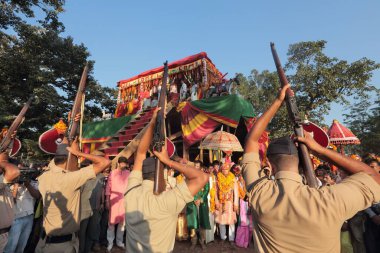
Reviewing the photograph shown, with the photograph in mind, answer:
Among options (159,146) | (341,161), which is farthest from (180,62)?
(341,161)

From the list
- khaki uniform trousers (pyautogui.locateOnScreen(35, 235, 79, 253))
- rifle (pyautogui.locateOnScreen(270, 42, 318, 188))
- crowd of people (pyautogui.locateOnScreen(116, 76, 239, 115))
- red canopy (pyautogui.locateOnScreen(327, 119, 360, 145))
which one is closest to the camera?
rifle (pyautogui.locateOnScreen(270, 42, 318, 188))

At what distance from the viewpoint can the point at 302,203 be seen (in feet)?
4.56

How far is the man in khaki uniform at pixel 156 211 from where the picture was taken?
6.14 feet

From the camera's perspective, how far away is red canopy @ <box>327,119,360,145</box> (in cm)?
798

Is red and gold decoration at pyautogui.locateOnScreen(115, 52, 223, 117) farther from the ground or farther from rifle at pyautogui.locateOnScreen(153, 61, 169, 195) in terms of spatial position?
rifle at pyautogui.locateOnScreen(153, 61, 169, 195)

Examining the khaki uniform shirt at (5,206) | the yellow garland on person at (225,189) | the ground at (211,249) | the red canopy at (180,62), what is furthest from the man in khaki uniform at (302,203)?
Result: the red canopy at (180,62)

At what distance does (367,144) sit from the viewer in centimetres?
2281

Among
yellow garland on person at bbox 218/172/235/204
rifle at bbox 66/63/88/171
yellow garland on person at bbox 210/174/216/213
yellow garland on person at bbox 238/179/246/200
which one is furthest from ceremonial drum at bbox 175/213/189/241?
rifle at bbox 66/63/88/171

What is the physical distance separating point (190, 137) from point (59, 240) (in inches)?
262

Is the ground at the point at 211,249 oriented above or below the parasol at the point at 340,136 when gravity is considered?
below

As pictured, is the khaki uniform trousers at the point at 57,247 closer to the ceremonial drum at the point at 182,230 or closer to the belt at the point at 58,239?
the belt at the point at 58,239

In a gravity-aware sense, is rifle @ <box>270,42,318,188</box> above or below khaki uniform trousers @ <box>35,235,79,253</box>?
above

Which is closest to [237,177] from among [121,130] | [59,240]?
[59,240]

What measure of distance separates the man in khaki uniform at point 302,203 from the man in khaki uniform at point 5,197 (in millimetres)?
2656
